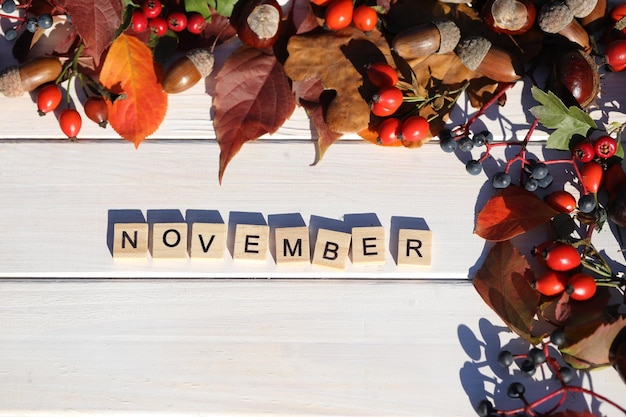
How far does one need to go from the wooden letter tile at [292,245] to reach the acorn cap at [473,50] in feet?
1.41

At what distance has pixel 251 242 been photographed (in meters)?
1.12

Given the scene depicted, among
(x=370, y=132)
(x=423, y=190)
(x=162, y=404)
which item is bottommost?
(x=162, y=404)

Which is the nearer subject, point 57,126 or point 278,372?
point 278,372

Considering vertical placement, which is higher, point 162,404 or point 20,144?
point 20,144

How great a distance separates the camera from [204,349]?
3.56ft

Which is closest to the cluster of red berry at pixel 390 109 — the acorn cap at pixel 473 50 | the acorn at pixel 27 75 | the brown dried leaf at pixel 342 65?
the brown dried leaf at pixel 342 65

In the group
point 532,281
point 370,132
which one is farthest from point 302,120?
point 532,281

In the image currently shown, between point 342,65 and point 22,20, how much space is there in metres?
0.64

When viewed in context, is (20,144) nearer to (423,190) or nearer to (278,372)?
(278,372)

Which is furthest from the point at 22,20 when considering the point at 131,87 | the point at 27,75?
the point at 131,87

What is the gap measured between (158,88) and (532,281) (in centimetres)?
77

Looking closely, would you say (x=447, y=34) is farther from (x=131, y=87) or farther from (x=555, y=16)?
(x=131, y=87)

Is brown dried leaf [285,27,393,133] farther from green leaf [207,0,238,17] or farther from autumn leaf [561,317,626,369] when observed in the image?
autumn leaf [561,317,626,369]

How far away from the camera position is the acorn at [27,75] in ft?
3.72
